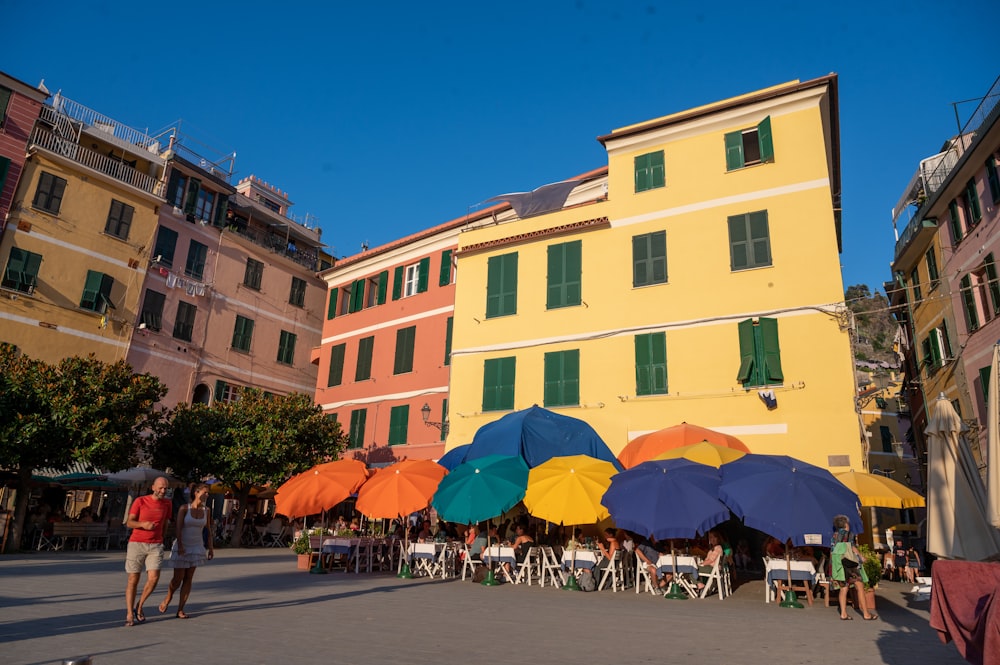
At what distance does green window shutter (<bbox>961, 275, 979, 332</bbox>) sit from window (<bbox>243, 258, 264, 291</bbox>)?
29601 millimetres

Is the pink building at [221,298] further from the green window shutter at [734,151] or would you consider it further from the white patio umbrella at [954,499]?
the white patio umbrella at [954,499]

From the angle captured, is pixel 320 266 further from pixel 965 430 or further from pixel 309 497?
pixel 965 430

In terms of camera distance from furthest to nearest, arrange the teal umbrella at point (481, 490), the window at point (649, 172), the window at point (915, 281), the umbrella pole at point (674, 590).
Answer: the window at point (915, 281) → the window at point (649, 172) → the teal umbrella at point (481, 490) → the umbrella pole at point (674, 590)

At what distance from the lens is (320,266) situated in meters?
37.6

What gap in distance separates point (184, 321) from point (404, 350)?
416 inches

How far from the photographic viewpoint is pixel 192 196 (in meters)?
30.2

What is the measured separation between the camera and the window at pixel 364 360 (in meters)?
27.4

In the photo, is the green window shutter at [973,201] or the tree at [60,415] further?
the green window shutter at [973,201]

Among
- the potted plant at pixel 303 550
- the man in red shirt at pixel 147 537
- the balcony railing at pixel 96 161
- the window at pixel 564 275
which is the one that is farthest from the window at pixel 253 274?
the man in red shirt at pixel 147 537

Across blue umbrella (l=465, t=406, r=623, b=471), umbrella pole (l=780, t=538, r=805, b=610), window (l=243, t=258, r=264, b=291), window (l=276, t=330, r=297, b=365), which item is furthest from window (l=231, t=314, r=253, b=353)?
umbrella pole (l=780, t=538, r=805, b=610)

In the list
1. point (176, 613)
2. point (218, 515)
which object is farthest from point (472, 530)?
point (218, 515)

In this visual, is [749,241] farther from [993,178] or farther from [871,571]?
[871,571]

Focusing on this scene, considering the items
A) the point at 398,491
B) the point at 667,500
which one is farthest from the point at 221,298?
the point at 667,500

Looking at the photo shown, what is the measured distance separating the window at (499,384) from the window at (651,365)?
13.6 feet
